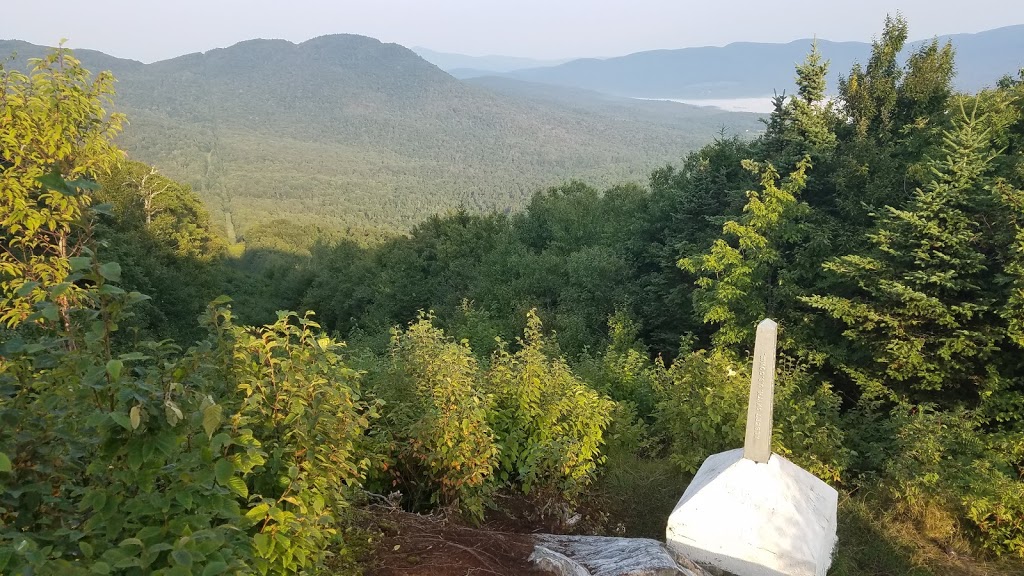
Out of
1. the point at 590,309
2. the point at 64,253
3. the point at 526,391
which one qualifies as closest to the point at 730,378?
the point at 526,391

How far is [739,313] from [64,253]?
12.7 m

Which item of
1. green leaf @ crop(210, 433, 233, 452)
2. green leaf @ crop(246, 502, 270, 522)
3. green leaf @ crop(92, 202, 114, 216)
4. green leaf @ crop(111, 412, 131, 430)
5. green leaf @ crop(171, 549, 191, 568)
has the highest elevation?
green leaf @ crop(92, 202, 114, 216)

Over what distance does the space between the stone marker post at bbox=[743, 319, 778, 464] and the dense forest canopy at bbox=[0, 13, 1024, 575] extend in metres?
1.76

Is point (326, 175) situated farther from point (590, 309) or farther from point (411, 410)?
point (411, 410)

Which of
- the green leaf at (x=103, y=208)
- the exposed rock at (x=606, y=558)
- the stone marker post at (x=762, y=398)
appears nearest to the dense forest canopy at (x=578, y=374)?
the green leaf at (x=103, y=208)

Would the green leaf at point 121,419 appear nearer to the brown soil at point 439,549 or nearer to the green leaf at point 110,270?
the green leaf at point 110,270

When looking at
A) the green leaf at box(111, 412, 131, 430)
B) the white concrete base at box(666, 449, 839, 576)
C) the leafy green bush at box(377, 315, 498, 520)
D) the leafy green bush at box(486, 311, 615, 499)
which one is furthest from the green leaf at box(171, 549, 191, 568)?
the leafy green bush at box(486, 311, 615, 499)

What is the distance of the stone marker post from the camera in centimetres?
495

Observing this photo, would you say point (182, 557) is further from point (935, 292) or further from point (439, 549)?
point (935, 292)

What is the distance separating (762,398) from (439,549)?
2.88 metres

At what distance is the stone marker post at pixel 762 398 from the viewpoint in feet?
16.3

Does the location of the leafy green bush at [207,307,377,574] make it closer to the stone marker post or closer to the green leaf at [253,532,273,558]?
the green leaf at [253,532,273,558]

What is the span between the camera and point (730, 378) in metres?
8.28

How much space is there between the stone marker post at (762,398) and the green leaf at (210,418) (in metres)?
4.20
